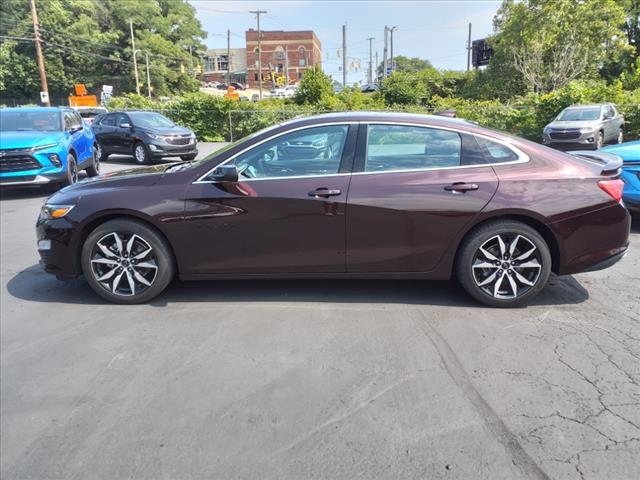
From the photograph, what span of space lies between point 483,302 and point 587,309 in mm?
845

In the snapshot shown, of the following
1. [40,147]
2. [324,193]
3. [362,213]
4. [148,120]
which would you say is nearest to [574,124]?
[148,120]

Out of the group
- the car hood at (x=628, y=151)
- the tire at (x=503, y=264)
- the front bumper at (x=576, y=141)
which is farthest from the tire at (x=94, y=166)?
the front bumper at (x=576, y=141)

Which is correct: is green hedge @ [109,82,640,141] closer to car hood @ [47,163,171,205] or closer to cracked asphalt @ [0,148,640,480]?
cracked asphalt @ [0,148,640,480]

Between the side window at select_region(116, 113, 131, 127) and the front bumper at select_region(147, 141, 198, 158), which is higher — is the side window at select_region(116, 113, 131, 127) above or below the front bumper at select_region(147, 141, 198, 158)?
above

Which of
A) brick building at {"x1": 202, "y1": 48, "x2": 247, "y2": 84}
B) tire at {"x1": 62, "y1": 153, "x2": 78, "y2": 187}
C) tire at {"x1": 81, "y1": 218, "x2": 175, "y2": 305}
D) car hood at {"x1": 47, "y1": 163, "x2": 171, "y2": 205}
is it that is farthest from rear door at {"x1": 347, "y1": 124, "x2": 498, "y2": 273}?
brick building at {"x1": 202, "y1": 48, "x2": 247, "y2": 84}

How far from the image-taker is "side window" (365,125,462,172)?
4199mm

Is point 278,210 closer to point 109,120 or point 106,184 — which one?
point 106,184

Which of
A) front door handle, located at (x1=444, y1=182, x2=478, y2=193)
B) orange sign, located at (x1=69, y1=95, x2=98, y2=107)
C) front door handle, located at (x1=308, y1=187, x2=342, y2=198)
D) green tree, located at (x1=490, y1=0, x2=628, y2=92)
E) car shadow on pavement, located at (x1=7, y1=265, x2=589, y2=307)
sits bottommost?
car shadow on pavement, located at (x1=7, y1=265, x2=589, y2=307)

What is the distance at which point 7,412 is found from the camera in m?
2.95

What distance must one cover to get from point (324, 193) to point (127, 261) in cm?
Answer: 179

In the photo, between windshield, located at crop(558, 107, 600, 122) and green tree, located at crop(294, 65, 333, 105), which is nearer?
windshield, located at crop(558, 107, 600, 122)

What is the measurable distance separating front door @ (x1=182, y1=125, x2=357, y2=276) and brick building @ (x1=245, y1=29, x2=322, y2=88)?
3920 inches

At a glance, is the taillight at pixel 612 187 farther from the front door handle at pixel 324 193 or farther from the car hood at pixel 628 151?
the car hood at pixel 628 151

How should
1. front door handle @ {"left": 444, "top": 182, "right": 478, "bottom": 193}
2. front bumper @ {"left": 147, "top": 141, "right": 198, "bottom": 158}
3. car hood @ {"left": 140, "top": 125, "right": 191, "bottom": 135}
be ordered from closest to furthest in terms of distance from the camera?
front door handle @ {"left": 444, "top": 182, "right": 478, "bottom": 193}
front bumper @ {"left": 147, "top": 141, "right": 198, "bottom": 158}
car hood @ {"left": 140, "top": 125, "right": 191, "bottom": 135}
